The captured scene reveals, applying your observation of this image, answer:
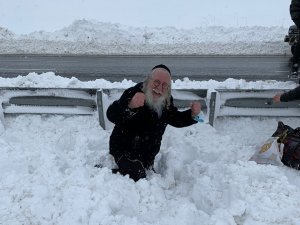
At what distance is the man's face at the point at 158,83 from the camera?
4961mm

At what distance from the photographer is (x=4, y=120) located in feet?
24.4

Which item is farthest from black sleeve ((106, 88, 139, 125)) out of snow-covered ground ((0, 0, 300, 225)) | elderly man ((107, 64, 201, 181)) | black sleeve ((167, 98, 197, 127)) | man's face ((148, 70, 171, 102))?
snow-covered ground ((0, 0, 300, 225))

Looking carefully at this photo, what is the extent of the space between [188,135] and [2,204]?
3559mm

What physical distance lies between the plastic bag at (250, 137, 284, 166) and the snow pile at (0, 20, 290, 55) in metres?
11.5

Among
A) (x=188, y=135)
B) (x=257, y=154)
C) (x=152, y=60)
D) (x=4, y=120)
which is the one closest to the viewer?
(x=257, y=154)

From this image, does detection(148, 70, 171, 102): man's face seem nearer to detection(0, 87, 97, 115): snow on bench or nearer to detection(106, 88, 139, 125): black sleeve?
detection(106, 88, 139, 125): black sleeve

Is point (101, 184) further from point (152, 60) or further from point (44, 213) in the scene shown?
point (152, 60)

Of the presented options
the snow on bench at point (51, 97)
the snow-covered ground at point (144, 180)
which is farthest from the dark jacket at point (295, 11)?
the snow on bench at point (51, 97)

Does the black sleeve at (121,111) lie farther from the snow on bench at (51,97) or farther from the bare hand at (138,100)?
the snow on bench at (51,97)

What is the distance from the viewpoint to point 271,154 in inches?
224

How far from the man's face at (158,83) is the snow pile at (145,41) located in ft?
40.2

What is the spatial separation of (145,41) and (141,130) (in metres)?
15.4

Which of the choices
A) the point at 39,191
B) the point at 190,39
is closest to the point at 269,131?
the point at 39,191

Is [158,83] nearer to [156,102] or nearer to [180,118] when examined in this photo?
[156,102]
